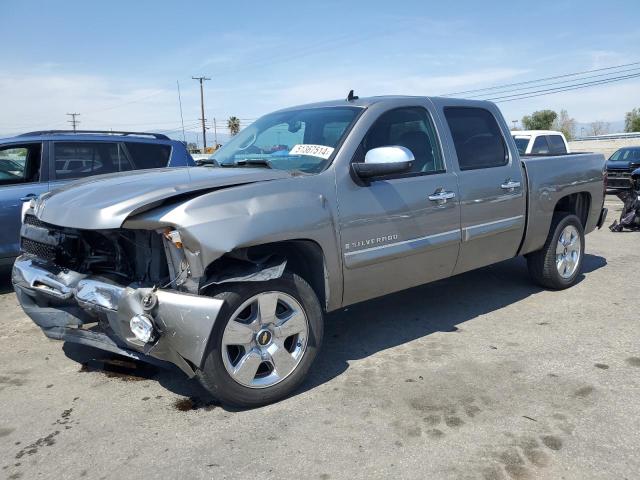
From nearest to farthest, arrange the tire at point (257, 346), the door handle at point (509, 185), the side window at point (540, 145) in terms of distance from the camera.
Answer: the tire at point (257, 346), the door handle at point (509, 185), the side window at point (540, 145)

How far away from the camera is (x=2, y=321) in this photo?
519 cm

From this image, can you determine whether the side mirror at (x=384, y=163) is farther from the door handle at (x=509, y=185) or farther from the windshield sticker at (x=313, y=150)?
the door handle at (x=509, y=185)

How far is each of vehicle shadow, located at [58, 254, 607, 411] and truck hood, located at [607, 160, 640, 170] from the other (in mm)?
11085

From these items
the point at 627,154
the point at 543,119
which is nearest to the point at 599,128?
the point at 543,119

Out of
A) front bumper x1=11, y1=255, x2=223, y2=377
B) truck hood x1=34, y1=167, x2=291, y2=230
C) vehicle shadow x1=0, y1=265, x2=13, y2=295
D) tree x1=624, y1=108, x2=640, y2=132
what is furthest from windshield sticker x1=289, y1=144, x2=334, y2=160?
tree x1=624, y1=108, x2=640, y2=132

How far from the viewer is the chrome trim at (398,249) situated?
12.2 feet

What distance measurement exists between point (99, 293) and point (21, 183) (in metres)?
3.91

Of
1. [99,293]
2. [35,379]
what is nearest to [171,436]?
[99,293]

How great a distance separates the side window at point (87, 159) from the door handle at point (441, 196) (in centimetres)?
430

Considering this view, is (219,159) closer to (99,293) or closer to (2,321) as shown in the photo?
(99,293)

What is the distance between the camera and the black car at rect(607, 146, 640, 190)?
13.8 meters

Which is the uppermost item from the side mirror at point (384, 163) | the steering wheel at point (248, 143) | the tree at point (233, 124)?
the tree at point (233, 124)

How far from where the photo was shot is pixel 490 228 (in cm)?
469

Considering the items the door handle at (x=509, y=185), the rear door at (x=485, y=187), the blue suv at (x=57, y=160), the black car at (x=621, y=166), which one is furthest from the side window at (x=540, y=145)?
the blue suv at (x=57, y=160)
